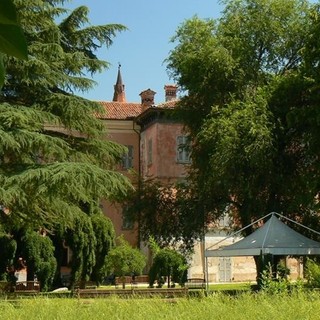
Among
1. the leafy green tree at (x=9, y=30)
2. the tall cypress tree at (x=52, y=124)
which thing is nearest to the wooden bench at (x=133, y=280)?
the tall cypress tree at (x=52, y=124)

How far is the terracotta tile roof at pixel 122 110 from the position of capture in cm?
3422

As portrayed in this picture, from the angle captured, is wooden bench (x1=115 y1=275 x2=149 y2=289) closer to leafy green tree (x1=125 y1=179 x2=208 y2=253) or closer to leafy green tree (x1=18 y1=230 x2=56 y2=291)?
leafy green tree (x1=125 y1=179 x2=208 y2=253)

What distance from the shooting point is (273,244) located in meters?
15.0

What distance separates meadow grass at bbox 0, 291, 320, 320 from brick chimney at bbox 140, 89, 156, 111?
89.1ft

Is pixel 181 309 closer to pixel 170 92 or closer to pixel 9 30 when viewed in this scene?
pixel 9 30

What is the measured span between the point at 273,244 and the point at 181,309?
27.6ft

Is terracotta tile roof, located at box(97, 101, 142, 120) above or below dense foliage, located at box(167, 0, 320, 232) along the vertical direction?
above

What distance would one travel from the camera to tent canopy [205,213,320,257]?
1480 centimetres

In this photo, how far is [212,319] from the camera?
631 cm

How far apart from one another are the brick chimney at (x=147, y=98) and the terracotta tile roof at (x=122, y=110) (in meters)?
0.48

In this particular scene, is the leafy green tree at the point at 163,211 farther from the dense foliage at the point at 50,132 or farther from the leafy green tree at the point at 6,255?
the dense foliage at the point at 50,132

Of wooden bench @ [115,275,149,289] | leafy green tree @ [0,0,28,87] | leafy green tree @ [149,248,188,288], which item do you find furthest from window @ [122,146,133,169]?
leafy green tree @ [0,0,28,87]

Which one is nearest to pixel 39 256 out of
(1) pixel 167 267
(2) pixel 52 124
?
(1) pixel 167 267

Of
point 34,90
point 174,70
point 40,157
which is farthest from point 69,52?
point 174,70
